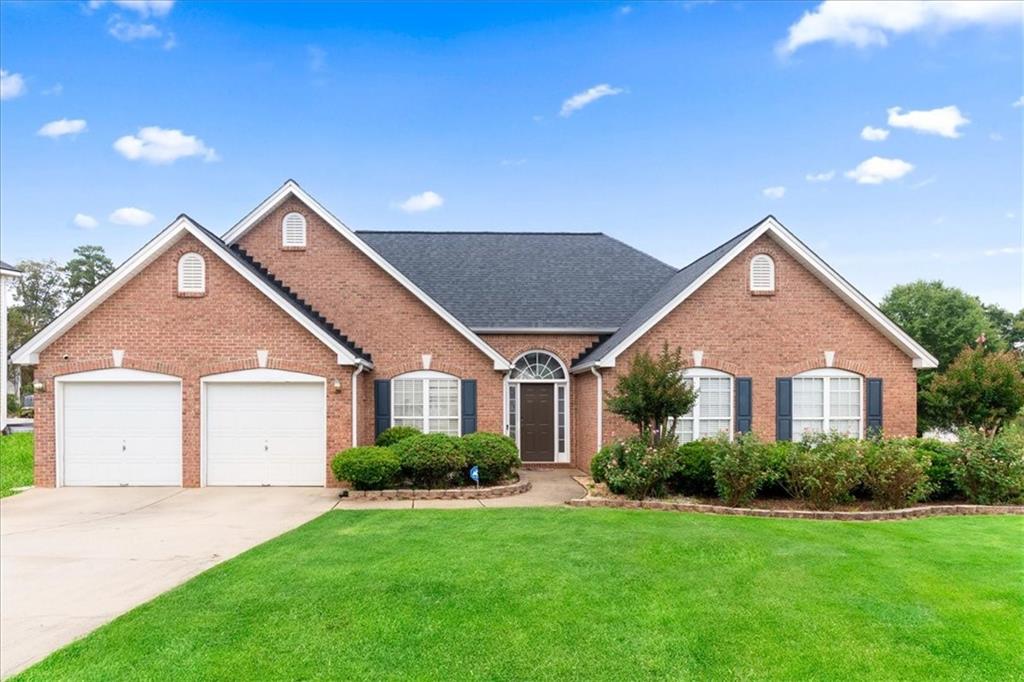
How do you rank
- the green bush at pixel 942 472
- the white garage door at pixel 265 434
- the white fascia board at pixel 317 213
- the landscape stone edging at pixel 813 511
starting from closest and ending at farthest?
the landscape stone edging at pixel 813 511
the green bush at pixel 942 472
the white garage door at pixel 265 434
the white fascia board at pixel 317 213

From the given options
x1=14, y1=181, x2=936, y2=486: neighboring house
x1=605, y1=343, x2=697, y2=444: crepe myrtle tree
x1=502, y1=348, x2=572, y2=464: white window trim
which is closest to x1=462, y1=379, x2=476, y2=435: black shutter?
x1=14, y1=181, x2=936, y2=486: neighboring house

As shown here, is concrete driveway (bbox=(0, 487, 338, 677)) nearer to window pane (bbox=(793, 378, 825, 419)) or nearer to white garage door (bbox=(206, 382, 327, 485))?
white garage door (bbox=(206, 382, 327, 485))

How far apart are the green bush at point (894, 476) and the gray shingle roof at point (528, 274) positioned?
8.29 metres

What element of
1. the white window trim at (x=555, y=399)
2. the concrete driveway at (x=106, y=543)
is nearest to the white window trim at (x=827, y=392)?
the white window trim at (x=555, y=399)

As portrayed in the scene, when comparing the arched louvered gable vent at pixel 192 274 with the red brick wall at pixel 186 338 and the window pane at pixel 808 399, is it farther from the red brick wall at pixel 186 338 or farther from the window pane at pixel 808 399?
the window pane at pixel 808 399

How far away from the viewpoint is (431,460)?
1312 centimetres

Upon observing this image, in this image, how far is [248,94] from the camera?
19.2 meters

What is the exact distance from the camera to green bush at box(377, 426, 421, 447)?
14.9m

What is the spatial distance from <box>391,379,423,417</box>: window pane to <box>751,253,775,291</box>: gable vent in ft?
30.7

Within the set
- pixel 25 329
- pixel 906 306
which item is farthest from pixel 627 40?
pixel 25 329

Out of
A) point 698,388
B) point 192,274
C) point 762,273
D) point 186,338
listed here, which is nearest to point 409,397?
point 186,338

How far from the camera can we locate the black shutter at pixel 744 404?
623 inches

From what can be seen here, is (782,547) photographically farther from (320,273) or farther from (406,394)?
(320,273)

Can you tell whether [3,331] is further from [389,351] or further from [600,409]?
[600,409]
